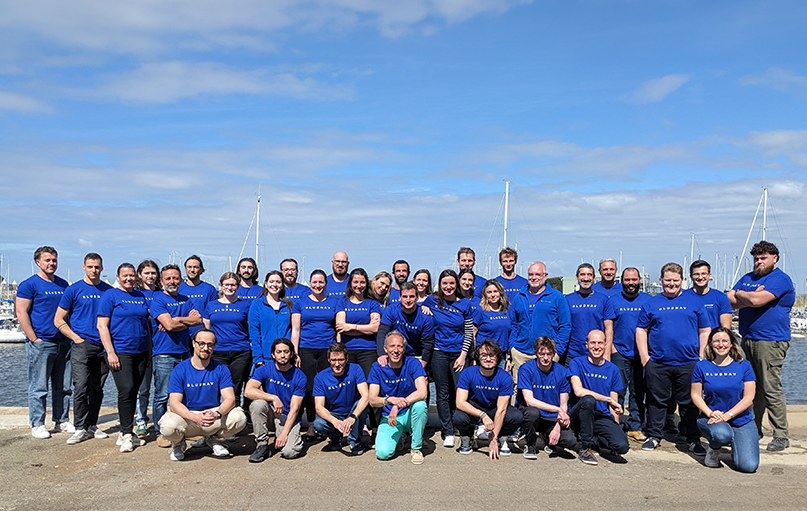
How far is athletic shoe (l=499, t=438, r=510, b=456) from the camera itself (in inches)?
256

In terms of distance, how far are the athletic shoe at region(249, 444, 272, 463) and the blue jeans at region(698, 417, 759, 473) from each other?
14.4 feet

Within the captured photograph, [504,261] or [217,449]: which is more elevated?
[504,261]

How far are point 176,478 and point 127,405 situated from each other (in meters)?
1.40

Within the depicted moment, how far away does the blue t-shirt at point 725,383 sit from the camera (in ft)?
20.5

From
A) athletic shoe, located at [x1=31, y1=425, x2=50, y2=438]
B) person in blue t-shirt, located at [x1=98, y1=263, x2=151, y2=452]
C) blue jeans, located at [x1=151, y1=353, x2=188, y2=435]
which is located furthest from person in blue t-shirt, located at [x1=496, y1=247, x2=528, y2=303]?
athletic shoe, located at [x1=31, y1=425, x2=50, y2=438]

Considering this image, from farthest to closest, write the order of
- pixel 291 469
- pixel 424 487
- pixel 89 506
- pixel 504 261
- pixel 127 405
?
pixel 504 261 → pixel 127 405 → pixel 291 469 → pixel 424 487 → pixel 89 506

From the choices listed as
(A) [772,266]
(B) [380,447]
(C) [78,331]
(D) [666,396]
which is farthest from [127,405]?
(A) [772,266]

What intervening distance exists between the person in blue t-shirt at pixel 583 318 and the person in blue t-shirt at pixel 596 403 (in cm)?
60

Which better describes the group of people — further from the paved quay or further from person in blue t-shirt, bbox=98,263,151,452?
the paved quay

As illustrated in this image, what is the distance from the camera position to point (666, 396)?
686 centimetres

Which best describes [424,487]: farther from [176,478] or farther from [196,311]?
[196,311]

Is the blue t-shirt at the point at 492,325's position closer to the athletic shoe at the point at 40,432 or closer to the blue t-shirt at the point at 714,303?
the blue t-shirt at the point at 714,303

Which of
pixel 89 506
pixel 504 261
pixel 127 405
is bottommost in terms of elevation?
pixel 89 506

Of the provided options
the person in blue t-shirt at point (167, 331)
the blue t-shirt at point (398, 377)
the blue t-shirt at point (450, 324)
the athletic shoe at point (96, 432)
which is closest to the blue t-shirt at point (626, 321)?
the blue t-shirt at point (450, 324)
